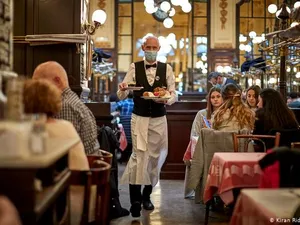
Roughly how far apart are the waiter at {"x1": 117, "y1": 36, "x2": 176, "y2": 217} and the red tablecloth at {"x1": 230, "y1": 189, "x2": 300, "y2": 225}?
8.96 feet

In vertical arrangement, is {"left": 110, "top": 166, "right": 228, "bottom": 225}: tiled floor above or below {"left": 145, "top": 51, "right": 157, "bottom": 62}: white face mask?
below

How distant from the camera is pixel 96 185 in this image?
2.54 m

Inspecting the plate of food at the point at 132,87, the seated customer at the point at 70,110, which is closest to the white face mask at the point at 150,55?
the plate of food at the point at 132,87

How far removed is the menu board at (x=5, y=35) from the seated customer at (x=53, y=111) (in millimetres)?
193

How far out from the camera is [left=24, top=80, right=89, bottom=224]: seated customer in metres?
2.27

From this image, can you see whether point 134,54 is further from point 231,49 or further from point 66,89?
point 66,89

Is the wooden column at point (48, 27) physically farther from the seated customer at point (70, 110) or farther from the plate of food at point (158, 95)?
the seated customer at point (70, 110)

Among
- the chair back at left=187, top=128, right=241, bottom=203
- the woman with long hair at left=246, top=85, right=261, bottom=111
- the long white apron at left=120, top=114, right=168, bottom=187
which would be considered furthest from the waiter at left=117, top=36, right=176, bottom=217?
the woman with long hair at left=246, top=85, right=261, bottom=111

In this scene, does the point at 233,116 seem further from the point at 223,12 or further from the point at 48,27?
the point at 223,12

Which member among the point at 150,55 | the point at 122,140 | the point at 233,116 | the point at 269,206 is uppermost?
the point at 150,55

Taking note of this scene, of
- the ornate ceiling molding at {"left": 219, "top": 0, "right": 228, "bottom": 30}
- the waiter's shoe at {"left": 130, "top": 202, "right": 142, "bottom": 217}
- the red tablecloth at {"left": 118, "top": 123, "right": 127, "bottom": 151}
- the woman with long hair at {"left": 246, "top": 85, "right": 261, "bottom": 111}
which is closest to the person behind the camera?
the waiter's shoe at {"left": 130, "top": 202, "right": 142, "bottom": 217}

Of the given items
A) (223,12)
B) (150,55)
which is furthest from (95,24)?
(223,12)

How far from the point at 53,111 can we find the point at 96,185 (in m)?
0.47

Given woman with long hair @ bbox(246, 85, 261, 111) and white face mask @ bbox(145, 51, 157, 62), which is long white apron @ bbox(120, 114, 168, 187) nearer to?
white face mask @ bbox(145, 51, 157, 62)
